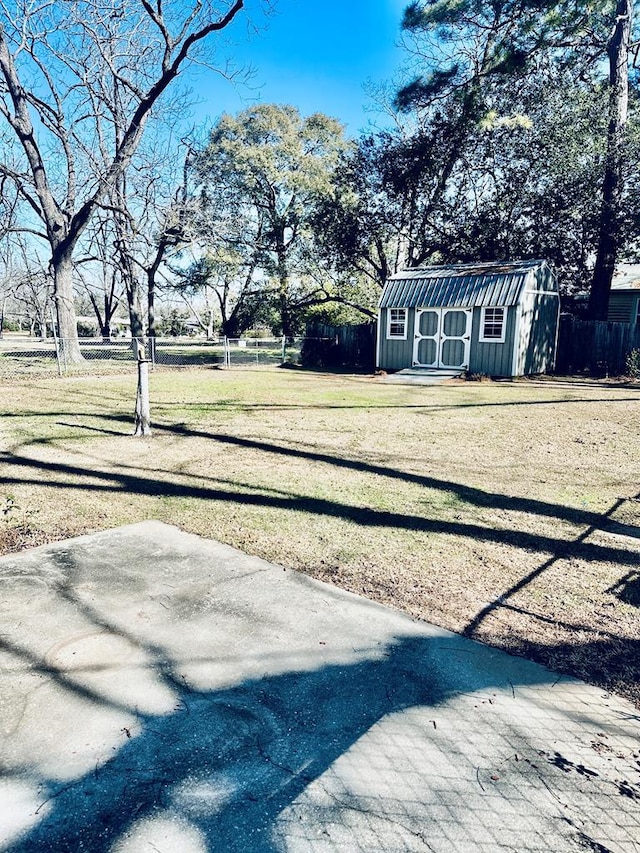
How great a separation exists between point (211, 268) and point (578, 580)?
27.0 m

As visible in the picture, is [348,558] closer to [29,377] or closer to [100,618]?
[100,618]

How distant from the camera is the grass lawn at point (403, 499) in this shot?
3168 mm

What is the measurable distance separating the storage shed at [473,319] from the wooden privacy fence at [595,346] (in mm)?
468

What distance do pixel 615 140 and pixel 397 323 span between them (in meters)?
9.69

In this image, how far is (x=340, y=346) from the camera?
2175 centimetres

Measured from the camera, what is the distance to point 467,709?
2.27 meters

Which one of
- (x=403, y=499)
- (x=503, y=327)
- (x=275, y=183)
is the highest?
(x=275, y=183)

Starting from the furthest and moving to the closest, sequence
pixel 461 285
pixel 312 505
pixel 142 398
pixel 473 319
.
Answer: pixel 461 285
pixel 473 319
pixel 142 398
pixel 312 505

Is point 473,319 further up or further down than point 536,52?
further down

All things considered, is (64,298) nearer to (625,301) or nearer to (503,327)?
(503,327)

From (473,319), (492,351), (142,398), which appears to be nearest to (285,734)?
(142,398)

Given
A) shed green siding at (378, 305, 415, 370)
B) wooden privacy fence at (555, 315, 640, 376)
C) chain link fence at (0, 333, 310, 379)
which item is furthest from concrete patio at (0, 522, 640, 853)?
wooden privacy fence at (555, 315, 640, 376)

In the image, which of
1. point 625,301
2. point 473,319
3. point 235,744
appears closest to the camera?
point 235,744

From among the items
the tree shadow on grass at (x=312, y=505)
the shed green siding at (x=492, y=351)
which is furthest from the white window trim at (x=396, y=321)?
the tree shadow on grass at (x=312, y=505)
